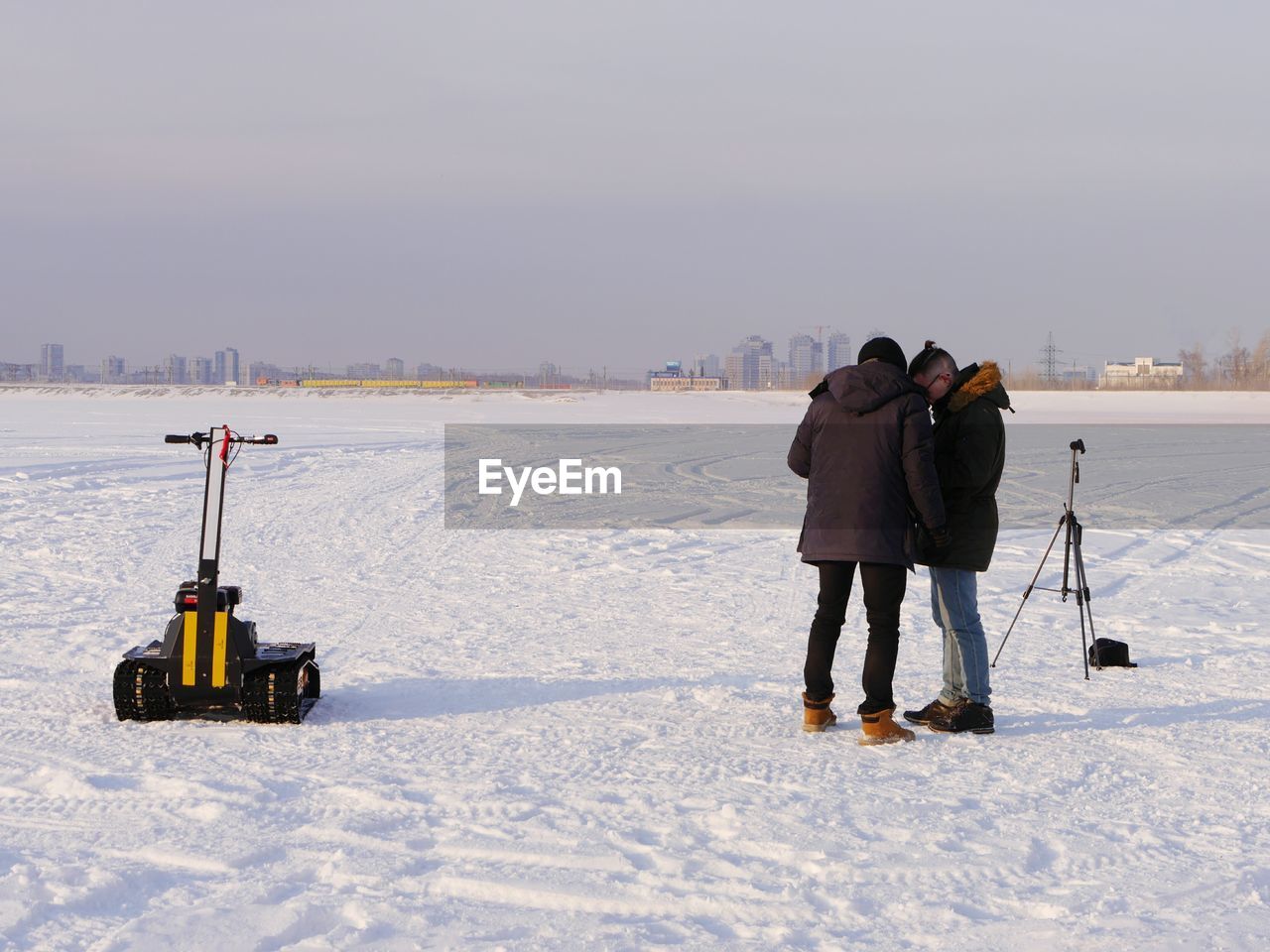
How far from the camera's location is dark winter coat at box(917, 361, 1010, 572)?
543 cm

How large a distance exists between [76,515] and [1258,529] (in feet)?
41.4

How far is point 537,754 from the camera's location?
16.7 feet

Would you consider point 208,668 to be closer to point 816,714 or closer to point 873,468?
point 816,714

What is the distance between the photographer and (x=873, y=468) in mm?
5191

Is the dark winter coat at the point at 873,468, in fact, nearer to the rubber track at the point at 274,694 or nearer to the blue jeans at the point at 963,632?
the blue jeans at the point at 963,632

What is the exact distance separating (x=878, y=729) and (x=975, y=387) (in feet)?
5.14

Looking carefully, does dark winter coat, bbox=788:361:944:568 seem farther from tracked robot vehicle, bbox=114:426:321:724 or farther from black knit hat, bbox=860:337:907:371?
tracked robot vehicle, bbox=114:426:321:724

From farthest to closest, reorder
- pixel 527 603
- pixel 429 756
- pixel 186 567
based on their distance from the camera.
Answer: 1. pixel 186 567
2. pixel 527 603
3. pixel 429 756

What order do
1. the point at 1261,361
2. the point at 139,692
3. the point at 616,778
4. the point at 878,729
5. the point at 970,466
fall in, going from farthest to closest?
the point at 1261,361
the point at 139,692
the point at 970,466
the point at 878,729
the point at 616,778

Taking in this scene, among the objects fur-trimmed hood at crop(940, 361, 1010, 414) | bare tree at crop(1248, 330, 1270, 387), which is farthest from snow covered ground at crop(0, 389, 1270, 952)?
bare tree at crop(1248, 330, 1270, 387)

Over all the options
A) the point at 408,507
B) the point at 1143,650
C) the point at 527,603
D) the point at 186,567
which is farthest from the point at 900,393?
the point at 408,507

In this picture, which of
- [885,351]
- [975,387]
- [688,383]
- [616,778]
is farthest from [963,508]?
[688,383]

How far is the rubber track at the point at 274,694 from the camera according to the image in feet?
18.1

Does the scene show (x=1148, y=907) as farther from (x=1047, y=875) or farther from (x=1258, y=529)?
(x=1258, y=529)
